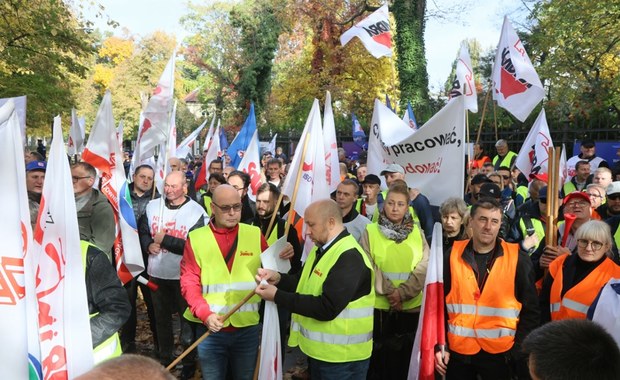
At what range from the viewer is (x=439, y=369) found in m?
3.80

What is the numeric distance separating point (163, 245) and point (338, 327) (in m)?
2.35

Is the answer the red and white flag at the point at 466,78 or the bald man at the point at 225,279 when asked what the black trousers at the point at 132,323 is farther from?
the red and white flag at the point at 466,78

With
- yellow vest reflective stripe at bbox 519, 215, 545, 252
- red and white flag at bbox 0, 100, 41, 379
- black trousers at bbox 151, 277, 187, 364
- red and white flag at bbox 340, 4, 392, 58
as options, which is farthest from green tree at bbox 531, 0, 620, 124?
red and white flag at bbox 0, 100, 41, 379

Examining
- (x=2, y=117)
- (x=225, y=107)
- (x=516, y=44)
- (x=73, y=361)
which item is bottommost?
(x=73, y=361)

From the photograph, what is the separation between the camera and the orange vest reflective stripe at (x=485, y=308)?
3701mm

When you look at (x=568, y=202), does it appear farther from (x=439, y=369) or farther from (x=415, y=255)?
(x=439, y=369)

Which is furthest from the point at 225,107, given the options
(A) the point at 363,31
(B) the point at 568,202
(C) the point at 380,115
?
(B) the point at 568,202

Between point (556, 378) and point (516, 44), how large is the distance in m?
7.31

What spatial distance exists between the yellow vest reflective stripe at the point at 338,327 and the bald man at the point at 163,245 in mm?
2080

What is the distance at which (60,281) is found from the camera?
273 cm

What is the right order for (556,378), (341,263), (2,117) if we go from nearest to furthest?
(556,378) < (2,117) < (341,263)

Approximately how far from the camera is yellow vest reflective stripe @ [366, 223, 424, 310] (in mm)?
4691

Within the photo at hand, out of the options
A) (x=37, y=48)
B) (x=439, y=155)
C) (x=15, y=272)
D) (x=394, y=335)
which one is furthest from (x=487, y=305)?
(x=37, y=48)

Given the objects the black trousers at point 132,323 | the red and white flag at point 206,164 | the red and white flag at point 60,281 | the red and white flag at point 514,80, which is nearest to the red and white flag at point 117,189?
the black trousers at point 132,323
